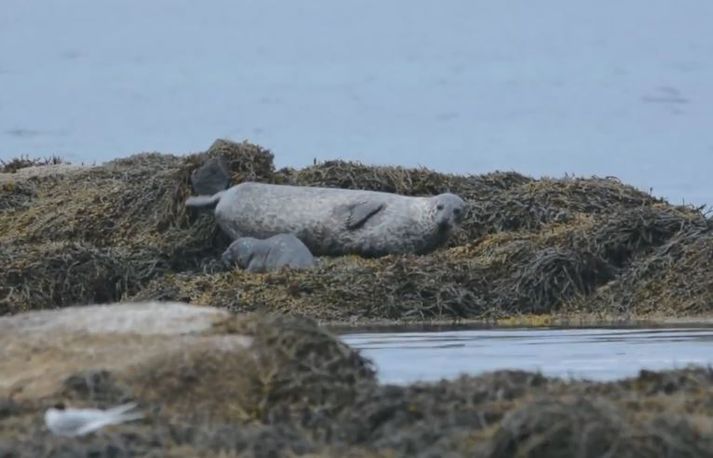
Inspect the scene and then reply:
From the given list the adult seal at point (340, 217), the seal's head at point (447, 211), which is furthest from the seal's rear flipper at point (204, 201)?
the seal's head at point (447, 211)

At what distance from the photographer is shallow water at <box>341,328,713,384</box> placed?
697cm

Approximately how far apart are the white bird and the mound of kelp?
5.06 meters

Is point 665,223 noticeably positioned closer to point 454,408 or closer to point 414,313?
point 414,313

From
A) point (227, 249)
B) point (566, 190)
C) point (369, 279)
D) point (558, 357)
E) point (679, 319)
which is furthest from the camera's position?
point (566, 190)

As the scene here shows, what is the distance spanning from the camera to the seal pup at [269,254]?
1125cm

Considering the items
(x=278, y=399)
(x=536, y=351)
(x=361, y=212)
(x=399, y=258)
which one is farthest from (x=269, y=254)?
(x=278, y=399)

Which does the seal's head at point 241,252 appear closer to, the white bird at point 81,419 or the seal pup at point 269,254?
the seal pup at point 269,254

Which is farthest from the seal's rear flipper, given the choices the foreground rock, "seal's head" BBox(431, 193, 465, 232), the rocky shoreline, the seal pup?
the foreground rock

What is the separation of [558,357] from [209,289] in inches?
137

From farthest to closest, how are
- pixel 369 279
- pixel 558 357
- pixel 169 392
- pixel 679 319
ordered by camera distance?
pixel 369 279 < pixel 679 319 < pixel 558 357 < pixel 169 392

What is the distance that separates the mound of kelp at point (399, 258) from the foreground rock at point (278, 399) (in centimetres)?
440

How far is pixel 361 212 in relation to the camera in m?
12.2

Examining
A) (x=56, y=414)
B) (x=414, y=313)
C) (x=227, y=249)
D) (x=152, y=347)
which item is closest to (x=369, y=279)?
(x=414, y=313)

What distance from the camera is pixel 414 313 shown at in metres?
10.2
